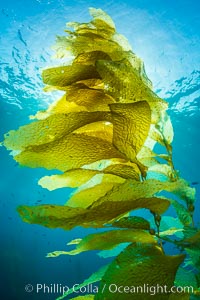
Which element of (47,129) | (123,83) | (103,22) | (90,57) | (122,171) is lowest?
(122,171)

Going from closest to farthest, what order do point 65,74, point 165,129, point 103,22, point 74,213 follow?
point 74,213 < point 65,74 < point 165,129 < point 103,22

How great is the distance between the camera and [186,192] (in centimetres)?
70

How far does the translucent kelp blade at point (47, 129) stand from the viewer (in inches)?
25.1

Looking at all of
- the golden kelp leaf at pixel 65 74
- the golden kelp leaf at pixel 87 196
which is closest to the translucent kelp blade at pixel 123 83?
the golden kelp leaf at pixel 65 74

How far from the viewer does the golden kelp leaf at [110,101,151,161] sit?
0.58 metres

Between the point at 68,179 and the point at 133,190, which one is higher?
the point at 68,179

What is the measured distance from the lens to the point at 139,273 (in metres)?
0.56

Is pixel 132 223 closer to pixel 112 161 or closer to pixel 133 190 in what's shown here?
pixel 133 190

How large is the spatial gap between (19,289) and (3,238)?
18394 millimetres

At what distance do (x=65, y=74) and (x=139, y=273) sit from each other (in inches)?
23.0

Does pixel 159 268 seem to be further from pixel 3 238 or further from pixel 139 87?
pixel 3 238

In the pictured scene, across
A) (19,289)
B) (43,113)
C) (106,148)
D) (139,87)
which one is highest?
(43,113)

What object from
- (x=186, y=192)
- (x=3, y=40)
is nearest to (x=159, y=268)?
(x=186, y=192)

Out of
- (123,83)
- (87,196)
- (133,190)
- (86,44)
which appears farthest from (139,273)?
(86,44)
